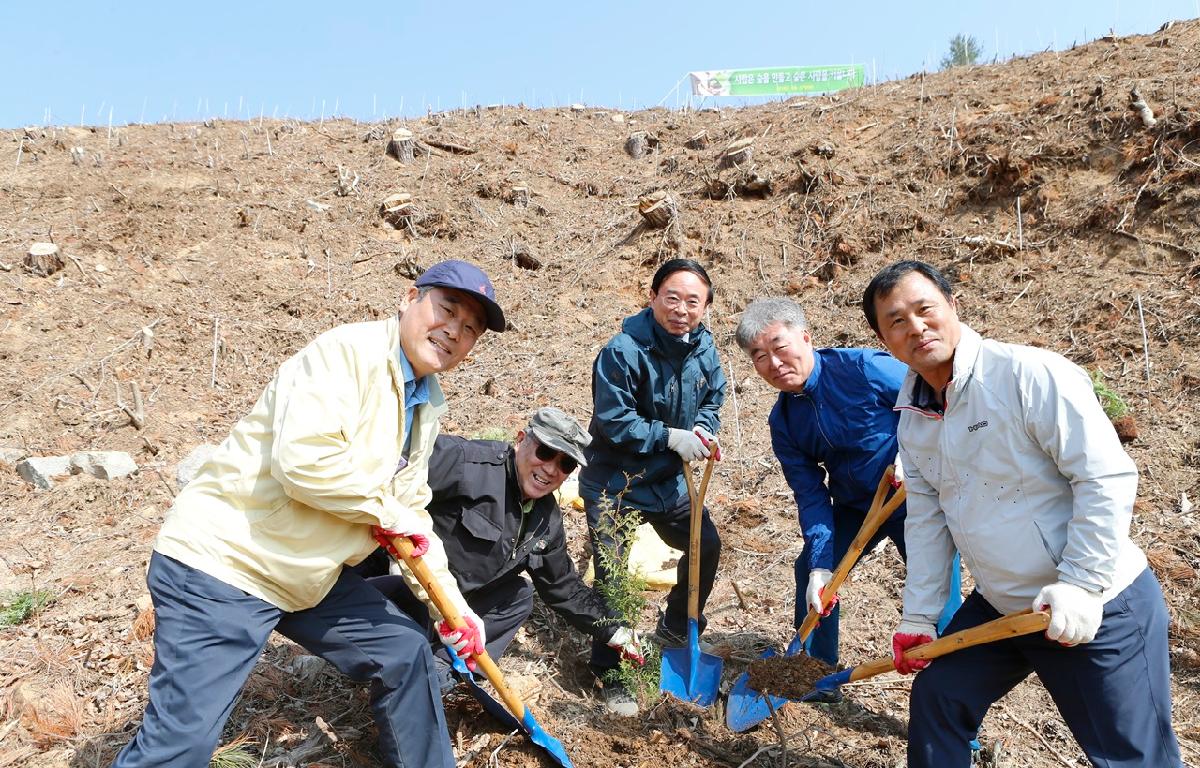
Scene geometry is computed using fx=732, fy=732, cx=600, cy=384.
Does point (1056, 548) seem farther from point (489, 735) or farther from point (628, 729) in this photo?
point (489, 735)

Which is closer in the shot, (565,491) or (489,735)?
(489,735)

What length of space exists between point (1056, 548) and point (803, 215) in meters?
7.63

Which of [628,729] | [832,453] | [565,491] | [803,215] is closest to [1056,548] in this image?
[832,453]

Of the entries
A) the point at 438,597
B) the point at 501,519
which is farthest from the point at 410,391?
the point at 501,519

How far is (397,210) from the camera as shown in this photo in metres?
10.8

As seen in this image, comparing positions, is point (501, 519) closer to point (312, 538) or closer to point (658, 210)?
point (312, 538)

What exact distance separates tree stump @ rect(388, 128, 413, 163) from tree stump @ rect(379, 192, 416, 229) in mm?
1414

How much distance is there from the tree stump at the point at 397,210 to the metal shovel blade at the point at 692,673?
28.5 ft

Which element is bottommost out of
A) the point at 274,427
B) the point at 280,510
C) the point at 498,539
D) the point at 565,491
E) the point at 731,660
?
the point at 731,660

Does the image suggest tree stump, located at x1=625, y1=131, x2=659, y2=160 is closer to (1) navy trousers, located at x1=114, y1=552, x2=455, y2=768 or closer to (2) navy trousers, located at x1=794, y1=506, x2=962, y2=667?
(2) navy trousers, located at x1=794, y1=506, x2=962, y2=667

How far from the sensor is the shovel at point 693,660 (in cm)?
357

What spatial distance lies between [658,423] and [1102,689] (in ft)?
6.76

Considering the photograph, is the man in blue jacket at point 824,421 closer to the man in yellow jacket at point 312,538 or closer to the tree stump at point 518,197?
the man in yellow jacket at point 312,538

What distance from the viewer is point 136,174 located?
35.6 ft
